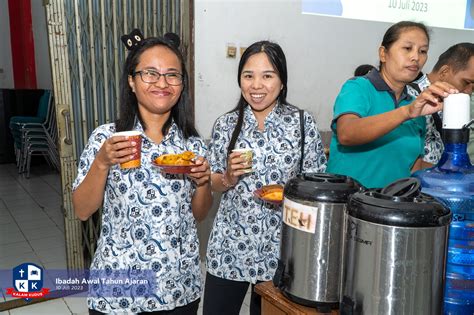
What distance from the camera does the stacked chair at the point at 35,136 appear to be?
576 centimetres

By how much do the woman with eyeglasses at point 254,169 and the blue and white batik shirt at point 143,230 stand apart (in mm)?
285

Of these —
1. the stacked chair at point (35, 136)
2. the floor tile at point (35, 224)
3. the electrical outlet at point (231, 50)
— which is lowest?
the floor tile at point (35, 224)

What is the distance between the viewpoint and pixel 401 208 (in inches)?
29.3

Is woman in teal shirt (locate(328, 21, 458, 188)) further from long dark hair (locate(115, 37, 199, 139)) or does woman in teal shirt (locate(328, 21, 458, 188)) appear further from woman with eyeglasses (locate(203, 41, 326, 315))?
long dark hair (locate(115, 37, 199, 139))

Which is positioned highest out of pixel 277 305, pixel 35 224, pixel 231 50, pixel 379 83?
pixel 231 50

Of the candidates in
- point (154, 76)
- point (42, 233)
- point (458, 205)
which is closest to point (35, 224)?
point (42, 233)

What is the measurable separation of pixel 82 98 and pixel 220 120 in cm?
138

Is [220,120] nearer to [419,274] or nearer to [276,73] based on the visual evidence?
[276,73]

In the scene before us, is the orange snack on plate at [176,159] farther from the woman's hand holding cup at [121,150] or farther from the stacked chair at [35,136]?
the stacked chair at [35,136]

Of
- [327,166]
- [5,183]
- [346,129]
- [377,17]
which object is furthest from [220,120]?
[5,183]

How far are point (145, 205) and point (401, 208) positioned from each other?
30.0 inches

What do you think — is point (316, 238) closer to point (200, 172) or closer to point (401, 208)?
point (401, 208)

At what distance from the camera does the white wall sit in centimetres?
295

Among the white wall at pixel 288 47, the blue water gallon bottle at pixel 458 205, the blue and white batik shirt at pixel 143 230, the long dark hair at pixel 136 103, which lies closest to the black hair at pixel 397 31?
the blue water gallon bottle at pixel 458 205
